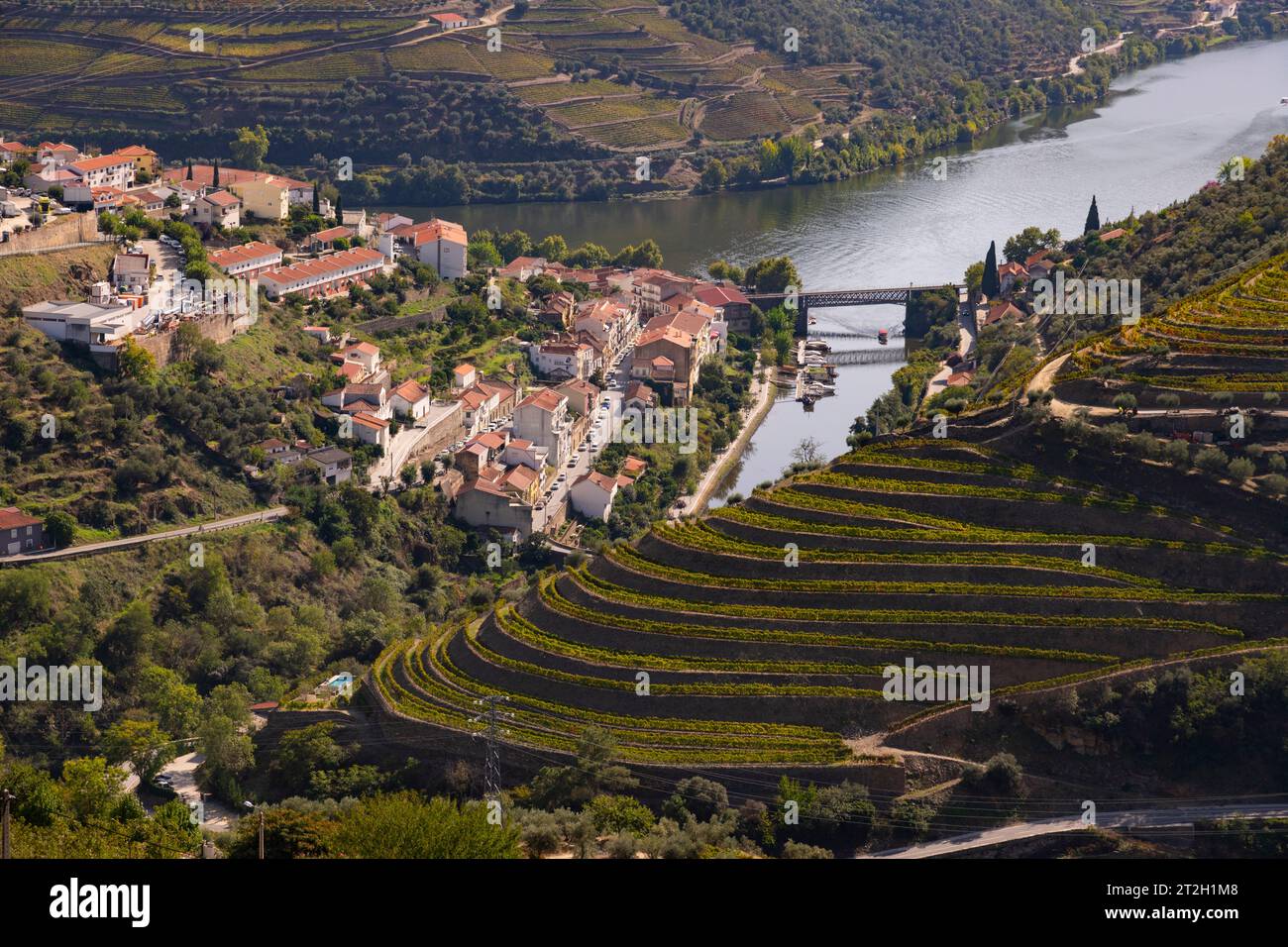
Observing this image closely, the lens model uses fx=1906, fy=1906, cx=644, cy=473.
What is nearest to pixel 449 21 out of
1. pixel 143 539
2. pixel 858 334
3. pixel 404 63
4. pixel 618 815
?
pixel 404 63

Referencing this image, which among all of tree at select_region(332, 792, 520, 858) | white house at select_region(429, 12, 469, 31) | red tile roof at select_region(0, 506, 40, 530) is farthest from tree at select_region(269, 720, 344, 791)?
white house at select_region(429, 12, 469, 31)

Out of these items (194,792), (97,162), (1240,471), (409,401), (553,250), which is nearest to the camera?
(194,792)

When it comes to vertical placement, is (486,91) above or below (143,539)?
above

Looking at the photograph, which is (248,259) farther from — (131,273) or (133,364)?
(133,364)

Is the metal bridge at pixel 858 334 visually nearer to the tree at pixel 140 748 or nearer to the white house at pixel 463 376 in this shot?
the white house at pixel 463 376

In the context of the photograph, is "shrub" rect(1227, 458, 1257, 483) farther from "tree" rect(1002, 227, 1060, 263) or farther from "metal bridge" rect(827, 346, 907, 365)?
"tree" rect(1002, 227, 1060, 263)

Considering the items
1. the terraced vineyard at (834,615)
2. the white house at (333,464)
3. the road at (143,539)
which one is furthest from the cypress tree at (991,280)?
the terraced vineyard at (834,615)

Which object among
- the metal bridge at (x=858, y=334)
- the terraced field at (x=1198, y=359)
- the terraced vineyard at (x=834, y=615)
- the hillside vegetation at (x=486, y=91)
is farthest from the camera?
the hillside vegetation at (x=486, y=91)
